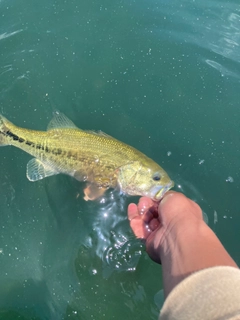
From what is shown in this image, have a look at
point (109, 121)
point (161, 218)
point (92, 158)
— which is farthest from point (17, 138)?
point (161, 218)

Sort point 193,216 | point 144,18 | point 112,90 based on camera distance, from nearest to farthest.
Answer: point 193,216, point 112,90, point 144,18

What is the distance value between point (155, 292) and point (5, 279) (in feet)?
4.83

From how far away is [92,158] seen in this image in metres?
3.46

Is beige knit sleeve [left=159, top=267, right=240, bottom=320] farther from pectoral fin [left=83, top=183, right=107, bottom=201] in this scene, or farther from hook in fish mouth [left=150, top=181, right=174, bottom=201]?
pectoral fin [left=83, top=183, right=107, bottom=201]

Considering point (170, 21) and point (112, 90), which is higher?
point (170, 21)

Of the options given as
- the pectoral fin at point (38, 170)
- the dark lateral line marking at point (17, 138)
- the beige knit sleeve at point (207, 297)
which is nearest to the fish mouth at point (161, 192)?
the pectoral fin at point (38, 170)

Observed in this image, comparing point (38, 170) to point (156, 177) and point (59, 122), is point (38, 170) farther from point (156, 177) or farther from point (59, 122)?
point (156, 177)

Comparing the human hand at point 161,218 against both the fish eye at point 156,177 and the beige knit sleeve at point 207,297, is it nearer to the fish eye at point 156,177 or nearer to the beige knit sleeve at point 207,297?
the fish eye at point 156,177

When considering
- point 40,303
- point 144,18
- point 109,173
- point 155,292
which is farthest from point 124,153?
point 144,18

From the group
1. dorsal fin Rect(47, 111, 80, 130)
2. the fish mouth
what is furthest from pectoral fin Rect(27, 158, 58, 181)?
the fish mouth

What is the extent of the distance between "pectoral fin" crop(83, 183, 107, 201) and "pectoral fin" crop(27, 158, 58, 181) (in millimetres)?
386

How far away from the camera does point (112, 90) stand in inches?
182

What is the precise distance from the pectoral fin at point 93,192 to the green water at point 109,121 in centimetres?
11

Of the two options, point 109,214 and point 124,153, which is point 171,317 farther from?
point 109,214
